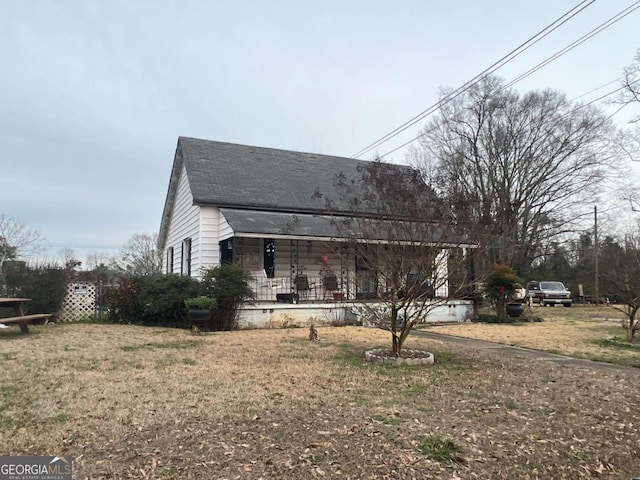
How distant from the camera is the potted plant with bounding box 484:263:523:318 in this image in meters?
15.8

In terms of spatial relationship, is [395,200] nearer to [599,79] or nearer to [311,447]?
[311,447]

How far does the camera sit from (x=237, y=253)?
1541 centimetres

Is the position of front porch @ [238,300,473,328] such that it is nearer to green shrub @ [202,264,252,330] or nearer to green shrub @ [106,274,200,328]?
green shrub @ [202,264,252,330]

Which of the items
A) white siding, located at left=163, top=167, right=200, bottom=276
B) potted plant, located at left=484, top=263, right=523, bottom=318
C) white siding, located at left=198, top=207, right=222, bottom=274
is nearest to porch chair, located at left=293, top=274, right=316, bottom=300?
white siding, located at left=198, top=207, right=222, bottom=274

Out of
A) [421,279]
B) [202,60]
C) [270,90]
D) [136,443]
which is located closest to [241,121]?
[270,90]

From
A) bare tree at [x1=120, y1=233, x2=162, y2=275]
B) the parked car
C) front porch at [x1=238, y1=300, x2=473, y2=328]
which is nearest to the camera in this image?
front porch at [x1=238, y1=300, x2=473, y2=328]

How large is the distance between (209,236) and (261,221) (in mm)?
2058

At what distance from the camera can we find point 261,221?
14.3 m

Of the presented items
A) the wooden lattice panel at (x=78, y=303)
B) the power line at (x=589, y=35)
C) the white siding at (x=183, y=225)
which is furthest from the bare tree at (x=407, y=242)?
the wooden lattice panel at (x=78, y=303)

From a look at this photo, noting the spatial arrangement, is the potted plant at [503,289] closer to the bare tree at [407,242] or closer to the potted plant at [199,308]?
the bare tree at [407,242]

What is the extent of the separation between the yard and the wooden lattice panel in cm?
556

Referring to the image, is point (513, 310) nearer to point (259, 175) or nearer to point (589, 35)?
point (589, 35)

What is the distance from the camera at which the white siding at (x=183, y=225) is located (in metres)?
15.7

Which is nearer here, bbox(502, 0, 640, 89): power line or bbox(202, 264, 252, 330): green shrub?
bbox(502, 0, 640, 89): power line
